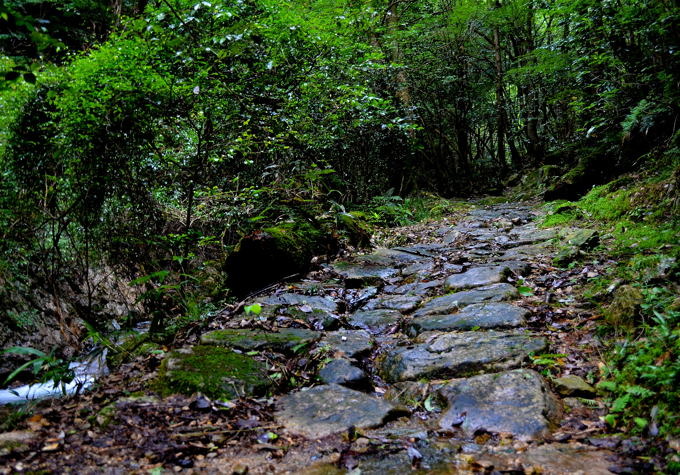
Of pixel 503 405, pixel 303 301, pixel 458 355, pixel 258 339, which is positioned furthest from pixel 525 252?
pixel 258 339

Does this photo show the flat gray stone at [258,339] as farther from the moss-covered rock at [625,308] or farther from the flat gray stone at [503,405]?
the moss-covered rock at [625,308]

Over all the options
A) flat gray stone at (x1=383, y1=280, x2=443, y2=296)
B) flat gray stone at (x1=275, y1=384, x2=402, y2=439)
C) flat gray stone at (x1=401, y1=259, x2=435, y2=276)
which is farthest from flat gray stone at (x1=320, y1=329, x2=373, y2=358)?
flat gray stone at (x1=401, y1=259, x2=435, y2=276)

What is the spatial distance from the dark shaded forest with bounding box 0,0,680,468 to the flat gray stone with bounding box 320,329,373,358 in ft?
4.86

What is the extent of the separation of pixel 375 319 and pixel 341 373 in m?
1.28

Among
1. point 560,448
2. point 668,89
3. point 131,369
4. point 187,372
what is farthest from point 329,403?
point 668,89

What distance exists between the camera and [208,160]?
626 centimetres

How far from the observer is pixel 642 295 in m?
2.79

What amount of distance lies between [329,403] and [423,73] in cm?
1426

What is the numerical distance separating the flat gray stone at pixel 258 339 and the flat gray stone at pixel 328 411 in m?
0.66

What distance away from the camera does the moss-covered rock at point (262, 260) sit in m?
5.26

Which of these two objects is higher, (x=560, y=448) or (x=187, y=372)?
(x=187, y=372)

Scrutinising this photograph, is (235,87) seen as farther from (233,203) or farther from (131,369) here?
(131,369)

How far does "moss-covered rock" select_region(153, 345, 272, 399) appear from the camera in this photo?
8.30 feet

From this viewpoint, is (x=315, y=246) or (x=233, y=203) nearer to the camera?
(x=315, y=246)
